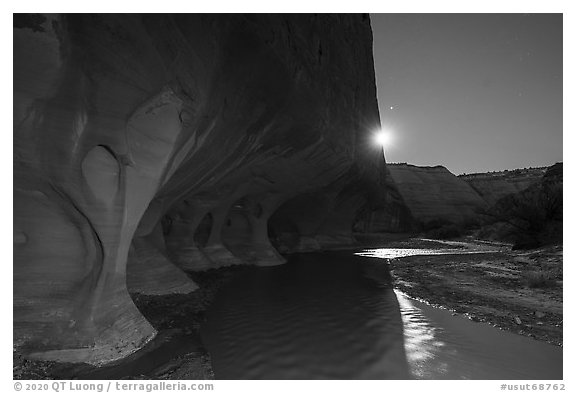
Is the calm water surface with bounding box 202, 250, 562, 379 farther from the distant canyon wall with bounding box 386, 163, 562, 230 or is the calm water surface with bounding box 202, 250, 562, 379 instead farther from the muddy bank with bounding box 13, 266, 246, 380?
the distant canyon wall with bounding box 386, 163, 562, 230

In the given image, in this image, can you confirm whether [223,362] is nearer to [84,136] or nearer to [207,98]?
[84,136]

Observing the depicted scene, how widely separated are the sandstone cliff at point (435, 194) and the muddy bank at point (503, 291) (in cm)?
3842

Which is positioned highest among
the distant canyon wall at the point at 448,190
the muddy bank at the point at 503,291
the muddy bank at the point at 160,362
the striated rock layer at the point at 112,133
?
the distant canyon wall at the point at 448,190

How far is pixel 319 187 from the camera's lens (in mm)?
18922

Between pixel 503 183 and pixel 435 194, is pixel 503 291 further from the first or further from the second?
pixel 503 183

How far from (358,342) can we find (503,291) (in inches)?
237

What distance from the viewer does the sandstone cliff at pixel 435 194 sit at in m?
49.6

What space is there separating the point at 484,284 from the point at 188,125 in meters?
10.1

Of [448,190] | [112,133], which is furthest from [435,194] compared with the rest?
[112,133]

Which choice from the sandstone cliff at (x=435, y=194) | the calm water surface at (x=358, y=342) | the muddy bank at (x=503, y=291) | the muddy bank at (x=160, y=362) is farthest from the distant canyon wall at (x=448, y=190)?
the muddy bank at (x=160, y=362)

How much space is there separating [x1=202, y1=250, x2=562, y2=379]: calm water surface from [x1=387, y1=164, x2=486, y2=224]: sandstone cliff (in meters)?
45.8

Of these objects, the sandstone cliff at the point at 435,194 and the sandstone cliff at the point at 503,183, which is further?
the sandstone cliff at the point at 503,183

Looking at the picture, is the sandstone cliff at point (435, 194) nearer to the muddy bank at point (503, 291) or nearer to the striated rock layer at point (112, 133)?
the muddy bank at point (503, 291)

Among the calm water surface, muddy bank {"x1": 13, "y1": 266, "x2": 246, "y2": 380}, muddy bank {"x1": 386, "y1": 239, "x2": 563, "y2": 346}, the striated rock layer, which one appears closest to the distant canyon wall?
muddy bank {"x1": 386, "y1": 239, "x2": 563, "y2": 346}
